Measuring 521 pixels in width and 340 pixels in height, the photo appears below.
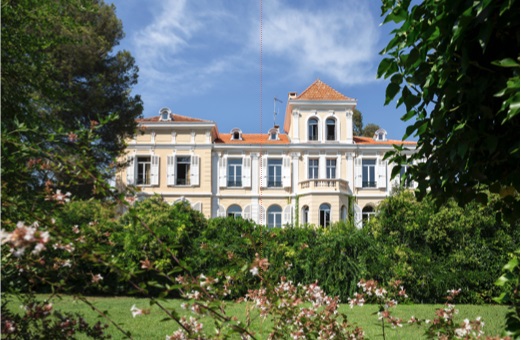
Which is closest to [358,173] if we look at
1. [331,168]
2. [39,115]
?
[331,168]

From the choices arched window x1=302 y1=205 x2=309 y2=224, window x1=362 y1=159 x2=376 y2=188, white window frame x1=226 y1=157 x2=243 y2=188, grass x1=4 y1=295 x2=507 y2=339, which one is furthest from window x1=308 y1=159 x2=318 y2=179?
grass x1=4 y1=295 x2=507 y2=339

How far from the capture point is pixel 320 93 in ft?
88.5

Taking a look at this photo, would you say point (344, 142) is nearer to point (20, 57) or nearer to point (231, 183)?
point (231, 183)

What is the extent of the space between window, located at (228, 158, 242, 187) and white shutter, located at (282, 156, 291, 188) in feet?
7.83

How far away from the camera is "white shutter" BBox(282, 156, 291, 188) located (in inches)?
1035

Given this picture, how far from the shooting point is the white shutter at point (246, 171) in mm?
26438

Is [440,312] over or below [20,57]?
below

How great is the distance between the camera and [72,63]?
17.0 meters

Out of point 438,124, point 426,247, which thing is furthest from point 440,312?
point 426,247

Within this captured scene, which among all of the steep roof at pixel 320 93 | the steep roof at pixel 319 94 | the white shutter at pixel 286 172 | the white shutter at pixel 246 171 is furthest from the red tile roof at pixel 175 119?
the steep roof at pixel 320 93

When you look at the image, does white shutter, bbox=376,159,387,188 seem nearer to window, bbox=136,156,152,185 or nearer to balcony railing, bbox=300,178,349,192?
balcony railing, bbox=300,178,349,192

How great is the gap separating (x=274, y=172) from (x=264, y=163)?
758 mm

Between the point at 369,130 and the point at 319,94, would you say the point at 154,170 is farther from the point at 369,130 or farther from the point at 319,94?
the point at 369,130

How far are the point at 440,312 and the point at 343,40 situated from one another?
6.34 feet
